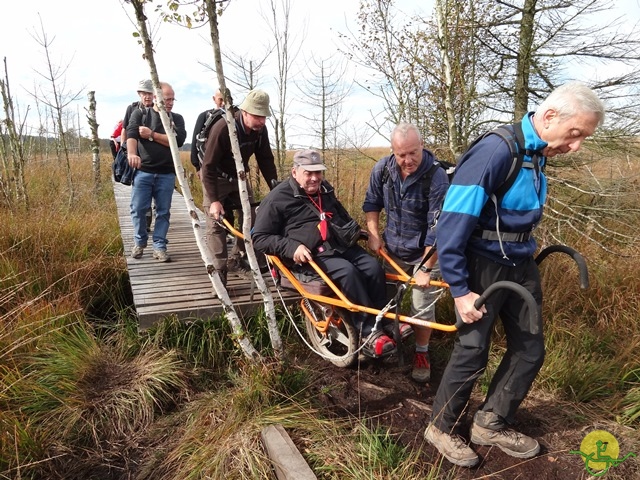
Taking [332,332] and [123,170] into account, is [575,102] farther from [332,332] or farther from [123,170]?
[123,170]

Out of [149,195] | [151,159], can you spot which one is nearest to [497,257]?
[151,159]

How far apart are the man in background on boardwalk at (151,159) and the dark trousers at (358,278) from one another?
243 centimetres

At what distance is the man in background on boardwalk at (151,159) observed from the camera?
465 cm

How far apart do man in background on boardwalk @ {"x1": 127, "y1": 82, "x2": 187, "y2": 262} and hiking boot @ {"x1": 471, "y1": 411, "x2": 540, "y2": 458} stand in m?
3.82

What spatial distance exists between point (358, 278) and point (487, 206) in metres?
1.15

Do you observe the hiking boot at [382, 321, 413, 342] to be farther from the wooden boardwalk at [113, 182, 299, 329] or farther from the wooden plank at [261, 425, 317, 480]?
the wooden boardwalk at [113, 182, 299, 329]

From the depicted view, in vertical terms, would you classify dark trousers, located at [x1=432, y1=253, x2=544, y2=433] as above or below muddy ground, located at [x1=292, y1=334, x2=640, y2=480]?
above

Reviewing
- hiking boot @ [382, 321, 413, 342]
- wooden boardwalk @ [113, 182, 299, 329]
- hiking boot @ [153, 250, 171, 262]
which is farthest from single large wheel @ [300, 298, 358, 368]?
hiking boot @ [153, 250, 171, 262]

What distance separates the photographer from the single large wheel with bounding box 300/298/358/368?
2992mm

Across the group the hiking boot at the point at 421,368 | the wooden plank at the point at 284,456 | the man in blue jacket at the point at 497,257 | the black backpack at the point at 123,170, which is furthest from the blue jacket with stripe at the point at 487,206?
the black backpack at the point at 123,170

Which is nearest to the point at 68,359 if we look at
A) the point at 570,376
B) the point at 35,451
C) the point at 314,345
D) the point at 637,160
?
the point at 35,451

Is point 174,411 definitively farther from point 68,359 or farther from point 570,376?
point 570,376

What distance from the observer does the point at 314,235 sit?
3.24 meters

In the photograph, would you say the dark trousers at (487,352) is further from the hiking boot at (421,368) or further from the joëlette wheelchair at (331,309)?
the hiking boot at (421,368)
